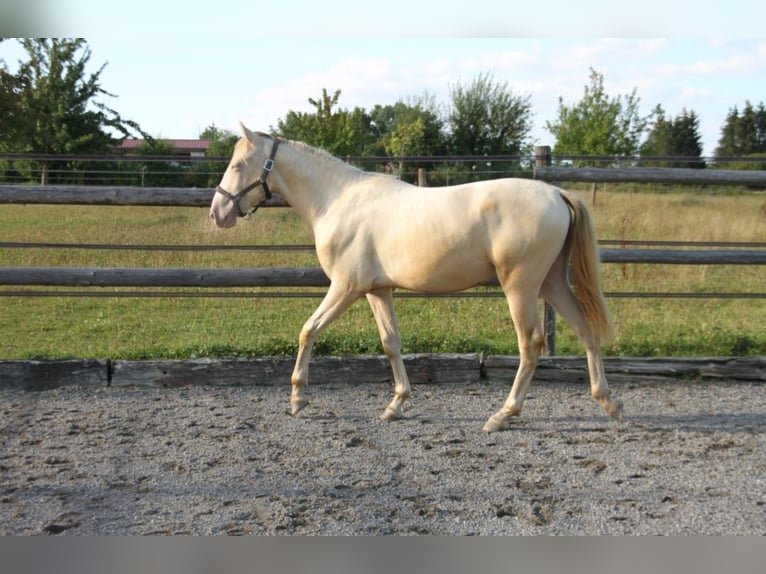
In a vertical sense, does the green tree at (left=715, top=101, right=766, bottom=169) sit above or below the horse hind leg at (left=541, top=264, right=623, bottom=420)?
above

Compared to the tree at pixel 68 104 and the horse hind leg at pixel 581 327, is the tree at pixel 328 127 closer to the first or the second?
the tree at pixel 68 104

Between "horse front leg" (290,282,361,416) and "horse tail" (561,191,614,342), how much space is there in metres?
1.47

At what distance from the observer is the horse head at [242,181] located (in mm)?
5188

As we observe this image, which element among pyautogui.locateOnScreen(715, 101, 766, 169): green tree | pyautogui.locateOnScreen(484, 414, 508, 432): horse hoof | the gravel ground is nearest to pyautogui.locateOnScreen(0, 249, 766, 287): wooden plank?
the gravel ground

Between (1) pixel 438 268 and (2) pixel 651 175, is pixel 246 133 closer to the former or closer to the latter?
(1) pixel 438 268

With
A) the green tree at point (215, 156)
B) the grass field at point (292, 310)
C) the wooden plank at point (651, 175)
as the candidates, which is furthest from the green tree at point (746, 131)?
the wooden plank at point (651, 175)

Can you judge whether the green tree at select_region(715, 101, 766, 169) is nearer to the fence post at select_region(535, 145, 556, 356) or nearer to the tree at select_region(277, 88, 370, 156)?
the tree at select_region(277, 88, 370, 156)

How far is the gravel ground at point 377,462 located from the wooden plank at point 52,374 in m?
0.15

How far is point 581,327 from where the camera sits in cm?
502

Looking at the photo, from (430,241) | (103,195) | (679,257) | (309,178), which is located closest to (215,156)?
(103,195)

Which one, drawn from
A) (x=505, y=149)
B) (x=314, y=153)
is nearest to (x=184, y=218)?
(x=314, y=153)

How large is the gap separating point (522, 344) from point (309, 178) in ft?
6.28

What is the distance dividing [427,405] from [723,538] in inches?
110

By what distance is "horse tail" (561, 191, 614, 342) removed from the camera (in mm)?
4785
